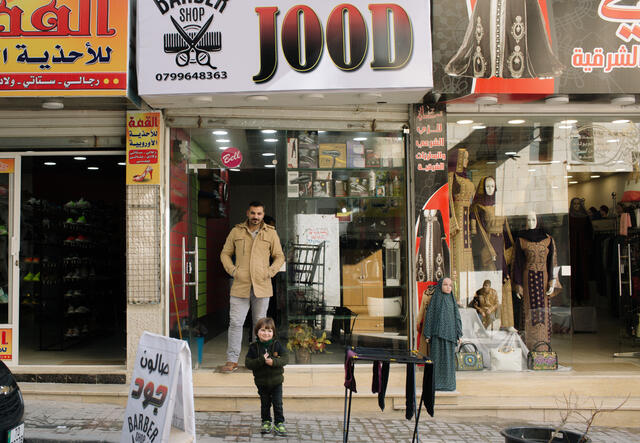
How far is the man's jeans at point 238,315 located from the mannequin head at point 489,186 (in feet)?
10.9

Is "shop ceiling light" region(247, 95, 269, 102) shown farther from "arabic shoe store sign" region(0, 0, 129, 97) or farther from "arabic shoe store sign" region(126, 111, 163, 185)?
"arabic shoe store sign" region(0, 0, 129, 97)

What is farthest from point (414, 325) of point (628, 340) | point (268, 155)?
point (628, 340)

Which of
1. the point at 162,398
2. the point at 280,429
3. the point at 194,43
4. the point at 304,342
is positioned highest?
the point at 194,43

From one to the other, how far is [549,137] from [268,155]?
376 cm

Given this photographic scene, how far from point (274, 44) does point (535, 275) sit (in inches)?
184

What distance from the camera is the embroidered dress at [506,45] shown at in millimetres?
7355

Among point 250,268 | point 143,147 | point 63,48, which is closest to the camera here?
point 63,48

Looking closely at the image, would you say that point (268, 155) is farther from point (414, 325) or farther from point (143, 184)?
point (414, 325)

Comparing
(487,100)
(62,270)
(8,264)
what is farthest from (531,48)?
(62,270)

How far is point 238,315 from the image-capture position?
7.92m

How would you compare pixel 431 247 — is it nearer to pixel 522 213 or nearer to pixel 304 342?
pixel 522 213

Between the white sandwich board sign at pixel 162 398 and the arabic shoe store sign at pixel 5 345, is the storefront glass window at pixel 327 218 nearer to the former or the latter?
the arabic shoe store sign at pixel 5 345

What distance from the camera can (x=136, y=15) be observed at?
731 cm

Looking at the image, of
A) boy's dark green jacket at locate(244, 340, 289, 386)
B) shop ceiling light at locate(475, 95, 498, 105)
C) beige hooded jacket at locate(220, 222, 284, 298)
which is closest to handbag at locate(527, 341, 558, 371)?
shop ceiling light at locate(475, 95, 498, 105)
